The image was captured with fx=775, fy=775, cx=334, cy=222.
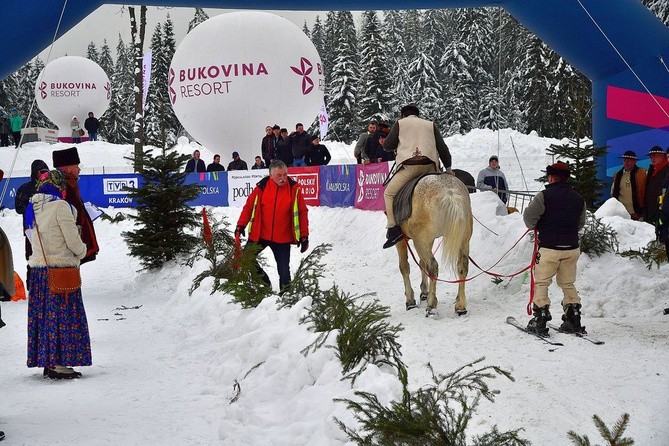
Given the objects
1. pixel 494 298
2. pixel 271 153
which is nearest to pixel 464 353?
pixel 494 298

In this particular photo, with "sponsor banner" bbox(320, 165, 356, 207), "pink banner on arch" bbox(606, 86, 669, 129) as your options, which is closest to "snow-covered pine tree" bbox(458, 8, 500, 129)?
"sponsor banner" bbox(320, 165, 356, 207)

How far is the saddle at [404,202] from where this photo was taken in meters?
8.83

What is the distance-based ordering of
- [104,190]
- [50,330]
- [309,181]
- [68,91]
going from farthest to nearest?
[68,91]
[104,190]
[309,181]
[50,330]

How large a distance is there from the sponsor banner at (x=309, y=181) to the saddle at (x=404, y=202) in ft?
33.2

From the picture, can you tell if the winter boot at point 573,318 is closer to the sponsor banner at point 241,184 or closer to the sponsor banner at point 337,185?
the sponsor banner at point 337,185

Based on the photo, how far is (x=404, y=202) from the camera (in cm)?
889

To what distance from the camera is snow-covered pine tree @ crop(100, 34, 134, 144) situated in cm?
6700

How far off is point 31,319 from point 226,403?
222cm

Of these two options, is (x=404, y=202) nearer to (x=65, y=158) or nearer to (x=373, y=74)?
(x=65, y=158)

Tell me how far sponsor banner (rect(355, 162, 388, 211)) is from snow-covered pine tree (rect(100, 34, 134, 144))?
A: 154 ft

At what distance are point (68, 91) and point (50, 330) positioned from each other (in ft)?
137

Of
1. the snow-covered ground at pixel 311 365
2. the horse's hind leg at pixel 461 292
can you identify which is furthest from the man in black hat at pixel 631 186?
the horse's hind leg at pixel 461 292

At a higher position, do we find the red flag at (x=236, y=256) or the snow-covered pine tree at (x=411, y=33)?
the snow-covered pine tree at (x=411, y=33)

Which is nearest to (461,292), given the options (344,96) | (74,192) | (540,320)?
(540,320)
